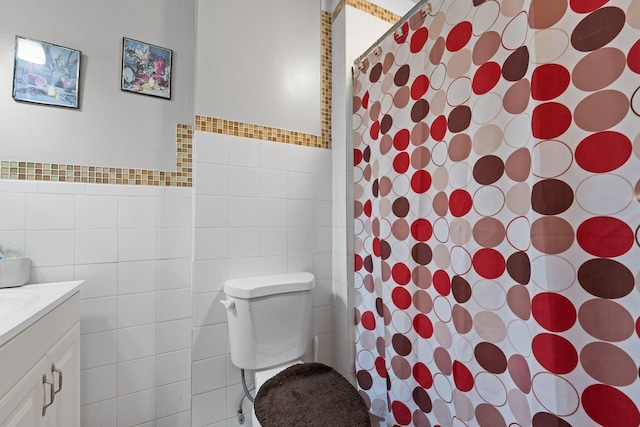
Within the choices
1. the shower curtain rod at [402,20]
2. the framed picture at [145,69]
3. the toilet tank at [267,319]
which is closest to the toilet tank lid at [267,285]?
the toilet tank at [267,319]

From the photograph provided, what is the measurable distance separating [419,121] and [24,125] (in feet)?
5.03

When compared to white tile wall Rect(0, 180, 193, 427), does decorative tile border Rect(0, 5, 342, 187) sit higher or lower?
higher

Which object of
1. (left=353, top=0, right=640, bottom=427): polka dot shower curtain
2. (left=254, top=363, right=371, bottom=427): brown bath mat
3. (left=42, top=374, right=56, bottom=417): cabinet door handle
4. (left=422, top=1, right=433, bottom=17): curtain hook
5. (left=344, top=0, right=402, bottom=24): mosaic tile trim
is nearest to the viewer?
(left=353, top=0, right=640, bottom=427): polka dot shower curtain

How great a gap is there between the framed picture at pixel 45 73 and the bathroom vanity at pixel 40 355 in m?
0.74

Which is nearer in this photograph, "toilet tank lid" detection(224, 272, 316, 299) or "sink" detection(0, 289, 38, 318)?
"sink" detection(0, 289, 38, 318)

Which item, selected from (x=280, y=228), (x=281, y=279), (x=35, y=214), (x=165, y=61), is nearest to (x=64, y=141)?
(x=35, y=214)

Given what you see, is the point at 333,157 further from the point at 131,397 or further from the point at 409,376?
the point at 131,397

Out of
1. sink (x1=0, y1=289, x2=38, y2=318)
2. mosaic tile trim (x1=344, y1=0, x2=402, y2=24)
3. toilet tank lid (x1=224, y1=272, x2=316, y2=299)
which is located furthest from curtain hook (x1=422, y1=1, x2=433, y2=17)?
sink (x1=0, y1=289, x2=38, y2=318)

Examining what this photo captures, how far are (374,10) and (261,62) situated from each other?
72 cm

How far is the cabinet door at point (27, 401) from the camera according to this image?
1.88 feet

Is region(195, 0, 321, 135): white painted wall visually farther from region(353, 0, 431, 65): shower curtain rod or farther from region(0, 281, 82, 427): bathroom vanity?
region(0, 281, 82, 427): bathroom vanity

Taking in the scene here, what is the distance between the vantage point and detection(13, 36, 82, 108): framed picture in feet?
3.31

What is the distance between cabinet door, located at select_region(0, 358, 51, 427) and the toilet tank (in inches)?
21.8

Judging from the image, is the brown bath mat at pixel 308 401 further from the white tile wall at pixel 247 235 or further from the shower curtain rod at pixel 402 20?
the shower curtain rod at pixel 402 20
